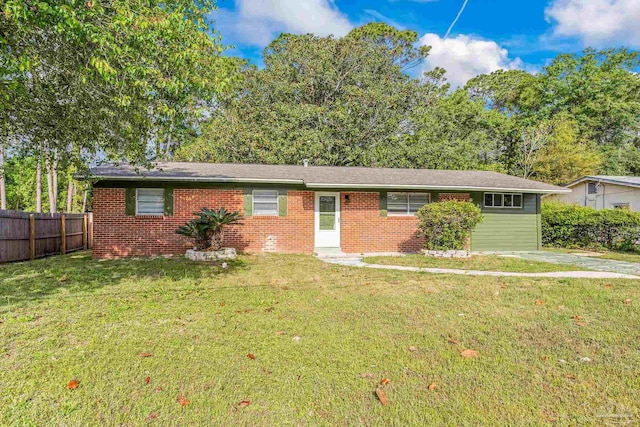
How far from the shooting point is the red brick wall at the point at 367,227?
38.9 ft

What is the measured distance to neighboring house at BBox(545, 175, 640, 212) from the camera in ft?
55.6

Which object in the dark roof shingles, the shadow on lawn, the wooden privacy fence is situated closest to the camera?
the shadow on lawn

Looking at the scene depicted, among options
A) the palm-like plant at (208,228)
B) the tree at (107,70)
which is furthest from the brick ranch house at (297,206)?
the tree at (107,70)

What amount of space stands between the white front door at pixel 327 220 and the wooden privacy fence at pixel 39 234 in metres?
8.08

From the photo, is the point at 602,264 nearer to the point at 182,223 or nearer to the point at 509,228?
the point at 509,228

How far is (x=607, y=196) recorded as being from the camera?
18141 mm

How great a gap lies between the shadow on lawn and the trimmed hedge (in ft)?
40.4

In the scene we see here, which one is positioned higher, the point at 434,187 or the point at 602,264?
the point at 434,187

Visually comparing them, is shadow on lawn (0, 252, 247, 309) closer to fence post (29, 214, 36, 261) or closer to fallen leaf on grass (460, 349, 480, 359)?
fence post (29, 214, 36, 261)

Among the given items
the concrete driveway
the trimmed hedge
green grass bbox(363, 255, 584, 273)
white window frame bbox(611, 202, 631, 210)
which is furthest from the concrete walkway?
white window frame bbox(611, 202, 631, 210)

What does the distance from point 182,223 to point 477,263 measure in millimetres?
8499

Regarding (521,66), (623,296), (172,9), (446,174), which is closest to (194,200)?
(172,9)

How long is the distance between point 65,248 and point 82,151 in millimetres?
5980

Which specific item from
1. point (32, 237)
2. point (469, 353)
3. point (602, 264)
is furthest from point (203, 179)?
point (602, 264)
